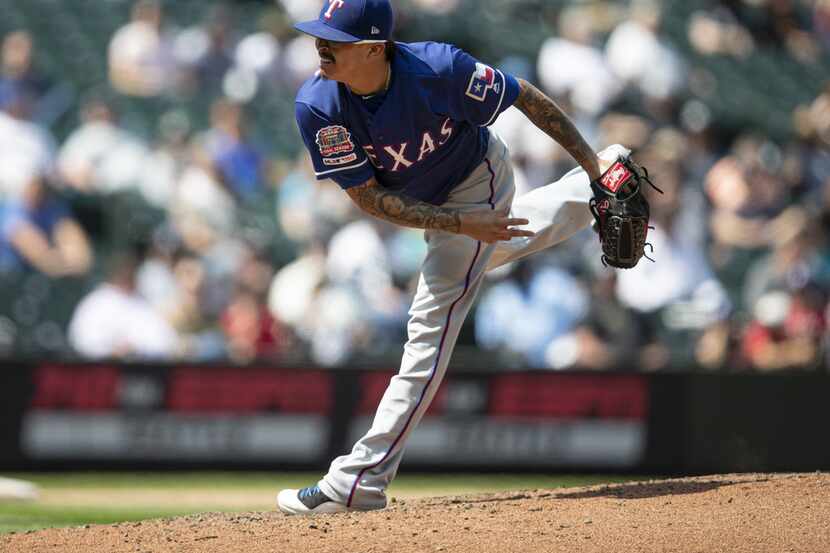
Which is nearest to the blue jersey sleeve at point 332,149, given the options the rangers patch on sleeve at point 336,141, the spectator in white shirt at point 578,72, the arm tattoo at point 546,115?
the rangers patch on sleeve at point 336,141

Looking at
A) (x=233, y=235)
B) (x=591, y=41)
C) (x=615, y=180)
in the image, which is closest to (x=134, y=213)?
(x=233, y=235)

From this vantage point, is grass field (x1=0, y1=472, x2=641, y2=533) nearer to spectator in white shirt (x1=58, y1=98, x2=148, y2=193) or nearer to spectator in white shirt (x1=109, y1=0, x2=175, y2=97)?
spectator in white shirt (x1=58, y1=98, x2=148, y2=193)

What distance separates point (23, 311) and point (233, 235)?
1.65 meters

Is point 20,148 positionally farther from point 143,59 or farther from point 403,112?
point 403,112

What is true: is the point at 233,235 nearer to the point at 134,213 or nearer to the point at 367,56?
the point at 134,213

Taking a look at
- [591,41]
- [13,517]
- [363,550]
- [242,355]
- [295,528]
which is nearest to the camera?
[363,550]

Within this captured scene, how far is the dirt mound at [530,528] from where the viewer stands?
452cm

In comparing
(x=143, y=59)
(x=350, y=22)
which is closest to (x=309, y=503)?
(x=350, y=22)

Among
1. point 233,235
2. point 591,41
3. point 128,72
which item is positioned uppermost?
point 591,41

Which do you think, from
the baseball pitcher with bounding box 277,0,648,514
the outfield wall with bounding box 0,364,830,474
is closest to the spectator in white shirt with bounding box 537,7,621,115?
the outfield wall with bounding box 0,364,830,474

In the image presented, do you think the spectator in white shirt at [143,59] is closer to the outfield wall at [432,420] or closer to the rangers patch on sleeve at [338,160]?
the outfield wall at [432,420]

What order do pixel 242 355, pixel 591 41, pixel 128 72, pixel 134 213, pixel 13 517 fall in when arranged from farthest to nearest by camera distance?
pixel 591 41, pixel 128 72, pixel 134 213, pixel 242 355, pixel 13 517

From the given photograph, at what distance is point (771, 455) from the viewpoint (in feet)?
31.8

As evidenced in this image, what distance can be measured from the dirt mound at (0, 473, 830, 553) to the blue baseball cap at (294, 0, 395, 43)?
5.78 feet
